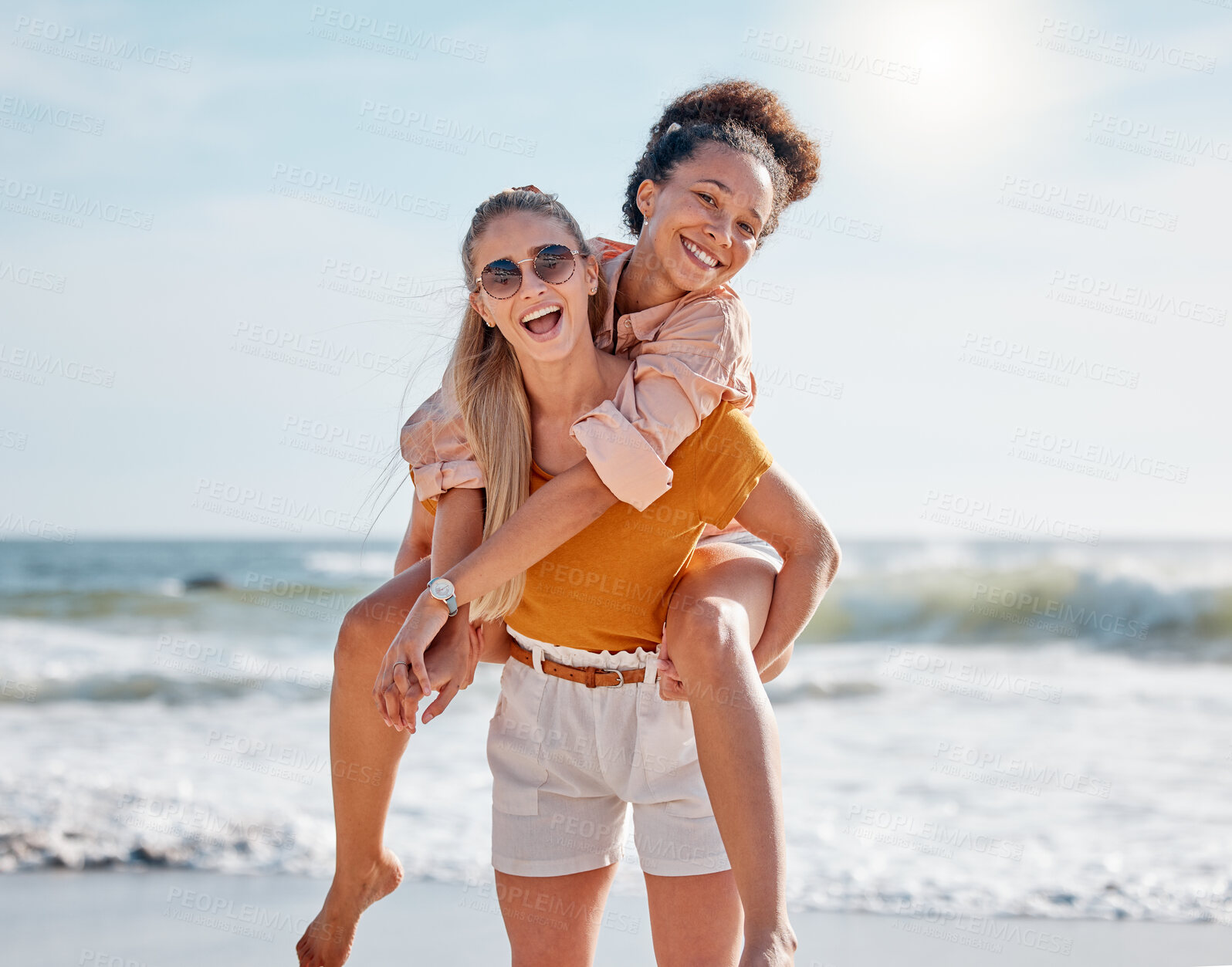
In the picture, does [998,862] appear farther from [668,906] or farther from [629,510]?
[629,510]

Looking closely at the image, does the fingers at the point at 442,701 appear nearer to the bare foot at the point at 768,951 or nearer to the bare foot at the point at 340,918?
the bare foot at the point at 340,918

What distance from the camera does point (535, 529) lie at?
2.32 meters

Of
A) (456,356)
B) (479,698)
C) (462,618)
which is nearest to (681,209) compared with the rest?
(456,356)

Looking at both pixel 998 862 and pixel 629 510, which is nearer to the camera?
pixel 629 510

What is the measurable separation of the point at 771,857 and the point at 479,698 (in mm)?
7528

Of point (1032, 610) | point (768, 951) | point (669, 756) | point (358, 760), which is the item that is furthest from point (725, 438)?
point (1032, 610)

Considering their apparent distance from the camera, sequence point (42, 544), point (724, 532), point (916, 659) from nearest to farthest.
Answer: point (724, 532)
point (916, 659)
point (42, 544)

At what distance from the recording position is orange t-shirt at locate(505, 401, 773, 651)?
7.96 ft

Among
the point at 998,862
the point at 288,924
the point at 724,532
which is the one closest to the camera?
the point at 724,532

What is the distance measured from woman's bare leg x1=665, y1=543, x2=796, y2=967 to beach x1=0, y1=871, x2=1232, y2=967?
6.90 ft

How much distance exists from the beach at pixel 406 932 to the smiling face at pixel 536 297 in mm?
2447

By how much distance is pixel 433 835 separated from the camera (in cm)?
563

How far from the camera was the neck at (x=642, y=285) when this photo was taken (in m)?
2.66

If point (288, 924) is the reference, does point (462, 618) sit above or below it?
above
